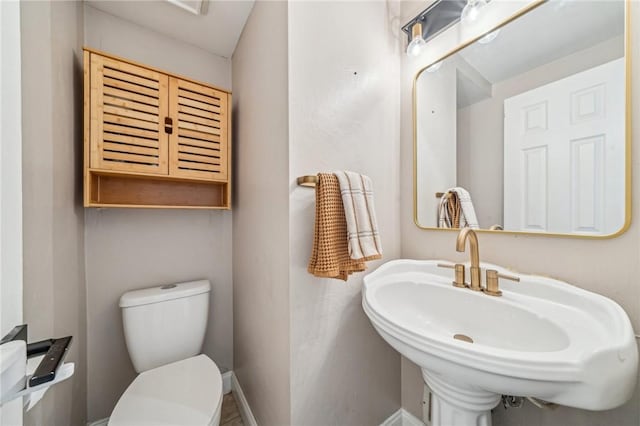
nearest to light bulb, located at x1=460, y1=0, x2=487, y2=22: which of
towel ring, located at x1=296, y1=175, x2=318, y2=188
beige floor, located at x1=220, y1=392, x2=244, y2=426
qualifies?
towel ring, located at x1=296, y1=175, x2=318, y2=188

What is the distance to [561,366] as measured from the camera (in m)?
0.46

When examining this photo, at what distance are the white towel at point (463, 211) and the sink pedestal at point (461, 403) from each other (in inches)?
22.4

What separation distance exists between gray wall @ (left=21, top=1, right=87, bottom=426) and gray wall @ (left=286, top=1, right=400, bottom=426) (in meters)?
0.74

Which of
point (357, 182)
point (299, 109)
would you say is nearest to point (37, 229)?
point (299, 109)

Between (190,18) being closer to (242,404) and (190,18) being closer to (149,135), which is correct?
(149,135)

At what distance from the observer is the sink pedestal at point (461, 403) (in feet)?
2.30

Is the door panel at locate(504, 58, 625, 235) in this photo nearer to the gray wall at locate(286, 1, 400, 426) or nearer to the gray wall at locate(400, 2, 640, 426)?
the gray wall at locate(400, 2, 640, 426)

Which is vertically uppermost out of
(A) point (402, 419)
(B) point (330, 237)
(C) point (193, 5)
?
(C) point (193, 5)

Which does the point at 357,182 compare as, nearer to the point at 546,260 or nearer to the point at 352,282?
the point at 352,282

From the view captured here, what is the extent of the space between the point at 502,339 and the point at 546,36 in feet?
3.39

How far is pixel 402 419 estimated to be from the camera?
1187mm

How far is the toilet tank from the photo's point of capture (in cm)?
111

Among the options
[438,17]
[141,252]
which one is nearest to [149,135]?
[141,252]

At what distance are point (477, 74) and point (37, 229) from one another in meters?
1.64
